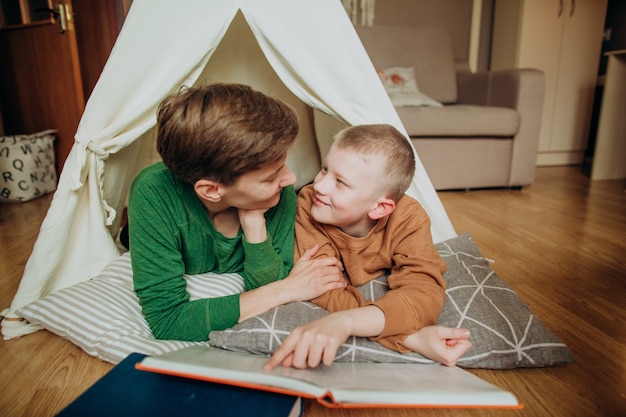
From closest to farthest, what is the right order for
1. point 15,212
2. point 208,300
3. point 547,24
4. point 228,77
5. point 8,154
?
point 208,300 < point 228,77 < point 15,212 < point 8,154 < point 547,24

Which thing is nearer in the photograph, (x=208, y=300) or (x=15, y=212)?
(x=208, y=300)

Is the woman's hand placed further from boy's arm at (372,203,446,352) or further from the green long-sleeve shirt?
boy's arm at (372,203,446,352)

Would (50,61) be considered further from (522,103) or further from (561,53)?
(561,53)

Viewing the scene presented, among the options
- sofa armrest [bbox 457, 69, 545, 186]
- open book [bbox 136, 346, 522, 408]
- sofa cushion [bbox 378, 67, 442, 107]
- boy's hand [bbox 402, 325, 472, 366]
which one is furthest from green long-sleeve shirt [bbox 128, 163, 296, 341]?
sofa armrest [bbox 457, 69, 545, 186]

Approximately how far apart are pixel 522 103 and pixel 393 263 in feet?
6.21

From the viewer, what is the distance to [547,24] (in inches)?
127

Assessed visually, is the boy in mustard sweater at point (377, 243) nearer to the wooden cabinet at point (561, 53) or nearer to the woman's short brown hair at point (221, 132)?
the woman's short brown hair at point (221, 132)

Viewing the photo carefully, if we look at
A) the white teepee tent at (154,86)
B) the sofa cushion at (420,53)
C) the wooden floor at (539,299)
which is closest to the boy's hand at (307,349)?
the wooden floor at (539,299)

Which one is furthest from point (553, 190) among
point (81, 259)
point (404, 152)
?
point (81, 259)

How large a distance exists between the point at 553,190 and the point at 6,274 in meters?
2.77

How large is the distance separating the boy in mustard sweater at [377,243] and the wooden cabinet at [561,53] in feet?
10.0

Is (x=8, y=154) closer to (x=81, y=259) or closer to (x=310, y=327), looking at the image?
(x=81, y=259)

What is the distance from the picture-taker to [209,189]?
0.77m

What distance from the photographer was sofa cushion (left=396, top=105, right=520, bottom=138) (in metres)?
2.26
